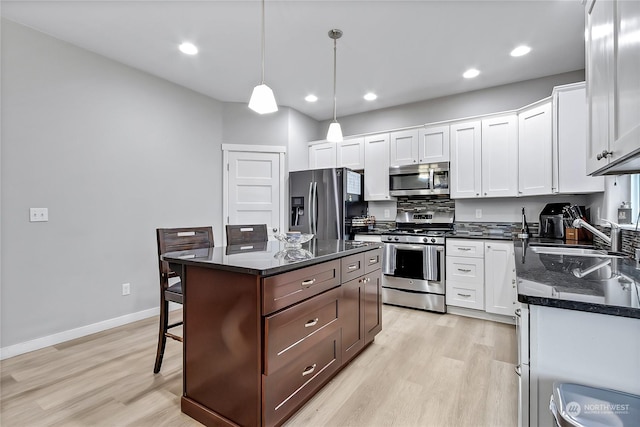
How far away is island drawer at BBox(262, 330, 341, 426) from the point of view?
1478 millimetres

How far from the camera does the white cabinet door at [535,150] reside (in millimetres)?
3090

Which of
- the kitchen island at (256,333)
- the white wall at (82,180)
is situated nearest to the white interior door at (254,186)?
the white wall at (82,180)

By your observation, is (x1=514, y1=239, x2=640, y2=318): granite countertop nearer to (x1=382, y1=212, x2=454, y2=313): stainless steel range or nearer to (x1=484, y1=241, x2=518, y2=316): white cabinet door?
(x1=484, y1=241, x2=518, y2=316): white cabinet door

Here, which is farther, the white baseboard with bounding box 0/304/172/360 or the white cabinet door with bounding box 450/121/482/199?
the white cabinet door with bounding box 450/121/482/199

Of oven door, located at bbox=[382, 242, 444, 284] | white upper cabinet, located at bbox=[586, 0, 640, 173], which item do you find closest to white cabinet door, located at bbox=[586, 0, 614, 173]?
white upper cabinet, located at bbox=[586, 0, 640, 173]

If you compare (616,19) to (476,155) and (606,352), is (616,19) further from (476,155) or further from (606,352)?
(476,155)

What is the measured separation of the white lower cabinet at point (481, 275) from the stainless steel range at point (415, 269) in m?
0.11

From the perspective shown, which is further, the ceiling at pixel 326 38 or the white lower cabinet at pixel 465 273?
the white lower cabinet at pixel 465 273

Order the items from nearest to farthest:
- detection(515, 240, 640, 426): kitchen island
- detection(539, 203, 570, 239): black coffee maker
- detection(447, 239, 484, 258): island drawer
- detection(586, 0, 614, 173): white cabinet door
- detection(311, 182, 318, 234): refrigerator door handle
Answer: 1. detection(515, 240, 640, 426): kitchen island
2. detection(586, 0, 614, 173): white cabinet door
3. detection(539, 203, 570, 239): black coffee maker
4. detection(447, 239, 484, 258): island drawer
5. detection(311, 182, 318, 234): refrigerator door handle

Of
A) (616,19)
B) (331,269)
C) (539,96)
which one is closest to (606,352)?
(616,19)

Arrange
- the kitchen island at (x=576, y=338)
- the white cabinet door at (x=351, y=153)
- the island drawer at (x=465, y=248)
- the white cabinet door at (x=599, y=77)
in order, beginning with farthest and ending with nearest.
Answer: the white cabinet door at (x=351, y=153) → the island drawer at (x=465, y=248) → the white cabinet door at (x=599, y=77) → the kitchen island at (x=576, y=338)

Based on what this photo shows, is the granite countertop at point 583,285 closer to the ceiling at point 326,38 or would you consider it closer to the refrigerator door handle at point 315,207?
the ceiling at point 326,38

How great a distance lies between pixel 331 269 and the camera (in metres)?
1.92

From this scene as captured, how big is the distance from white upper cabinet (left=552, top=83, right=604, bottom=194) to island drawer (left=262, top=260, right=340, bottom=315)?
249 centimetres
